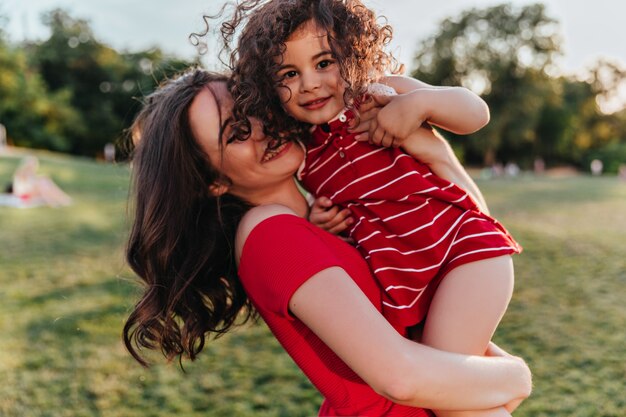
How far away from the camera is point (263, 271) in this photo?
1.58 metres

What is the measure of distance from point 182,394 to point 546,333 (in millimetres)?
3092

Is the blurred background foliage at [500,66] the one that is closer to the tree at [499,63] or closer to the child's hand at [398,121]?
the tree at [499,63]

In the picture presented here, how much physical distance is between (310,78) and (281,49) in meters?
0.13

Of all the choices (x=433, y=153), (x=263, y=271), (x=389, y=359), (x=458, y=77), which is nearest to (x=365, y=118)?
(x=433, y=153)

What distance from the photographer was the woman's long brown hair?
1.85 m

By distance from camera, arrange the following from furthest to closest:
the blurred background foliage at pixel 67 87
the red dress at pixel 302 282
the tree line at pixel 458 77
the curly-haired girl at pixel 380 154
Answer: the tree line at pixel 458 77, the blurred background foliage at pixel 67 87, the curly-haired girl at pixel 380 154, the red dress at pixel 302 282

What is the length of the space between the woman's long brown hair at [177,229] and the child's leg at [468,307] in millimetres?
759

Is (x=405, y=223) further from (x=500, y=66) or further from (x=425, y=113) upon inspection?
(x=500, y=66)

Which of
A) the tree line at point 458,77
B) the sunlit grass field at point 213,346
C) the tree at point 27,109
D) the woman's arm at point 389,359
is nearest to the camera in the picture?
the woman's arm at point 389,359

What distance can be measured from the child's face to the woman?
0.44ft

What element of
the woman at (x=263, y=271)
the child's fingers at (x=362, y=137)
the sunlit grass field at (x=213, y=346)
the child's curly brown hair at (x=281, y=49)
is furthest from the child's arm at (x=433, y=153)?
the sunlit grass field at (x=213, y=346)

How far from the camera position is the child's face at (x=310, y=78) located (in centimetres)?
186

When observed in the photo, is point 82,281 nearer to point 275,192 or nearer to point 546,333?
point 546,333

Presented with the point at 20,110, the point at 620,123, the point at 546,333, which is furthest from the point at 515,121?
the point at 546,333
